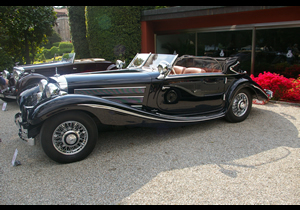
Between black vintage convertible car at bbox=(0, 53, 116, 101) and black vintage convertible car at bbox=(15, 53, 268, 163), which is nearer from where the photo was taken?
black vintage convertible car at bbox=(15, 53, 268, 163)

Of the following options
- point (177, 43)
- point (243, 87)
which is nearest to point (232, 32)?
point (177, 43)

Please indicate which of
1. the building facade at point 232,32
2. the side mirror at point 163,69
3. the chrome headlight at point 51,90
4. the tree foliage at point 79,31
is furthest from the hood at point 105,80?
the tree foliage at point 79,31

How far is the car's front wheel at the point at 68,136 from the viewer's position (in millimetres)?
3316

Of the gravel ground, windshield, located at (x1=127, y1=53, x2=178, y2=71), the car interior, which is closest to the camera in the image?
the gravel ground

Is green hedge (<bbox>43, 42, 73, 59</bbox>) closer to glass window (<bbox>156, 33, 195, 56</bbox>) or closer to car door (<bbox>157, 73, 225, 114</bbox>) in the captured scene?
glass window (<bbox>156, 33, 195, 56</bbox>)

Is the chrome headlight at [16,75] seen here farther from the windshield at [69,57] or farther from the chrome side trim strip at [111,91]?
the chrome side trim strip at [111,91]

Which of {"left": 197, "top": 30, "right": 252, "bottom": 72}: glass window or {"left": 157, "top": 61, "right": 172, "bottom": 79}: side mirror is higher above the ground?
{"left": 197, "top": 30, "right": 252, "bottom": 72}: glass window

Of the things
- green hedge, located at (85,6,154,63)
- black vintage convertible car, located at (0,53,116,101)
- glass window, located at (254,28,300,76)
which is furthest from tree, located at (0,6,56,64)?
glass window, located at (254,28,300,76)

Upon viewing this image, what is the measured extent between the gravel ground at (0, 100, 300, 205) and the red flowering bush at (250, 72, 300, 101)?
2172 mm

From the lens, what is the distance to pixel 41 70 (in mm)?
7656

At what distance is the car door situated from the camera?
171 inches

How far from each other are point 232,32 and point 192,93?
6.01 metres

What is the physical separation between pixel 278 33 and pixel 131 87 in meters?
6.67

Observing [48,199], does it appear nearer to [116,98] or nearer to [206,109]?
[116,98]
